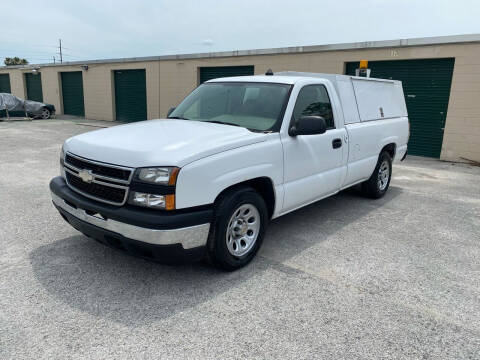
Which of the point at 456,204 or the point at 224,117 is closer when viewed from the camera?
the point at 224,117

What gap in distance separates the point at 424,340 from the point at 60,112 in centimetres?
2608

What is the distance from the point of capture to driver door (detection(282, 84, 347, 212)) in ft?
13.4

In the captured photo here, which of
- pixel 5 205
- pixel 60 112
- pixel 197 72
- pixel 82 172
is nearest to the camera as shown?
pixel 82 172

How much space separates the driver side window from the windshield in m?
0.21

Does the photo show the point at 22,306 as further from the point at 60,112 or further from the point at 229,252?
the point at 60,112

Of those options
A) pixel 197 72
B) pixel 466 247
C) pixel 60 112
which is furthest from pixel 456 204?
pixel 60 112

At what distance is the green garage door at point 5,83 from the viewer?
28.6 metres

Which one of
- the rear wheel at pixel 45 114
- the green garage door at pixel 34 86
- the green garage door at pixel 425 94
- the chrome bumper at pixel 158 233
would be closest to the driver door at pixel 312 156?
the chrome bumper at pixel 158 233

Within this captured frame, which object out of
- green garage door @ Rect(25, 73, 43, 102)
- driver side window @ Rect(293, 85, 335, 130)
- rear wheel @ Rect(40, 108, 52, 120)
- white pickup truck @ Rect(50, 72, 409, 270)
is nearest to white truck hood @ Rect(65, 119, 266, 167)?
white pickup truck @ Rect(50, 72, 409, 270)

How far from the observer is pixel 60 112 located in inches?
972

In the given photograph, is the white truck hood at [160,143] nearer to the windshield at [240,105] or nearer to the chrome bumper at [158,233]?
the windshield at [240,105]

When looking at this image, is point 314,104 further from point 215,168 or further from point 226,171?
point 215,168

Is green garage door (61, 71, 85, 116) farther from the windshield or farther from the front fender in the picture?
the front fender

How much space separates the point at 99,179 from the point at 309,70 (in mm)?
11126
